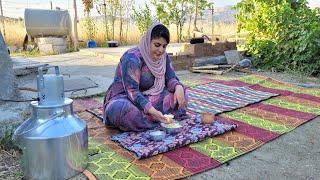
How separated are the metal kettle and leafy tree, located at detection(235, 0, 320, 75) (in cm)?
507

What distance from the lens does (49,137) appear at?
2.02m

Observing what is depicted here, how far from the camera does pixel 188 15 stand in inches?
539

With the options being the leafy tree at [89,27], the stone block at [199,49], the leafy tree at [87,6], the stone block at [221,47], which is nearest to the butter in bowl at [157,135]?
the stone block at [199,49]

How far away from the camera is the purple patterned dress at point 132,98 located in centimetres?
290

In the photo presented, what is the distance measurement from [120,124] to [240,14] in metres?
5.51

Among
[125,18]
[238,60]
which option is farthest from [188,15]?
[238,60]

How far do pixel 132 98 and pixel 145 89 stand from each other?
0.96ft

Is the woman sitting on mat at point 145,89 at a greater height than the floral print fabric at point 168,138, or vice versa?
the woman sitting on mat at point 145,89

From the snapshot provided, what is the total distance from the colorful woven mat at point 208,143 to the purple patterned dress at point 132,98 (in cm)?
21

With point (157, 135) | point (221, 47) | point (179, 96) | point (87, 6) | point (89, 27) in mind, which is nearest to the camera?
point (157, 135)

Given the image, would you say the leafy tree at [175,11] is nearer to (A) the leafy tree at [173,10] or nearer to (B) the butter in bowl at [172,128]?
(A) the leafy tree at [173,10]

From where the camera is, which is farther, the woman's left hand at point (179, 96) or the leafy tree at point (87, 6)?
the leafy tree at point (87, 6)

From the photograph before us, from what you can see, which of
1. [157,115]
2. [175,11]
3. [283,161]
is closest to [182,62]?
[157,115]

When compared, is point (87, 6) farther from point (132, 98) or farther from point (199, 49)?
point (132, 98)
